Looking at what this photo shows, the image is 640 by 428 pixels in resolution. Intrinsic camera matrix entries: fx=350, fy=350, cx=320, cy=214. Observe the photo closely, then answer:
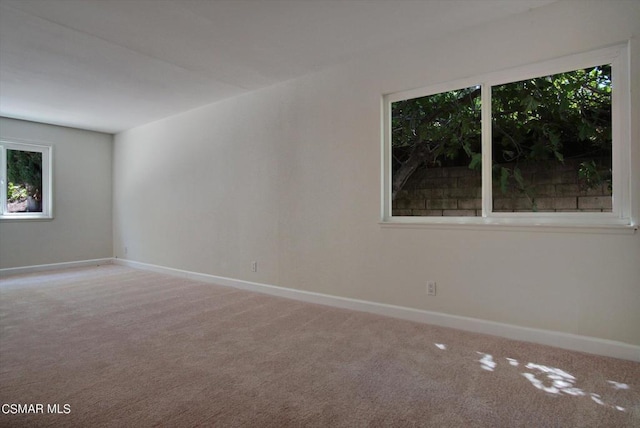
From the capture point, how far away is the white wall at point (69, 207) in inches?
212

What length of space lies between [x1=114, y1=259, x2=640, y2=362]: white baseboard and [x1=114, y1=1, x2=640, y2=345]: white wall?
0.05 metres

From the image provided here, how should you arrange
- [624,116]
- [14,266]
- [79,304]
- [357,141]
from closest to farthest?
[624,116]
[357,141]
[79,304]
[14,266]

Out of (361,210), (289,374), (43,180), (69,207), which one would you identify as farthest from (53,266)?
(289,374)

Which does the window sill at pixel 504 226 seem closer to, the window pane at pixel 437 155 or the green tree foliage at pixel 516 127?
the window pane at pixel 437 155

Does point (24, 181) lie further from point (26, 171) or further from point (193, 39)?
point (193, 39)

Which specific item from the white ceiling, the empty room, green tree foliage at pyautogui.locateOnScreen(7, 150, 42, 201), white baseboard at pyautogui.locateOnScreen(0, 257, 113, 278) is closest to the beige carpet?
the empty room

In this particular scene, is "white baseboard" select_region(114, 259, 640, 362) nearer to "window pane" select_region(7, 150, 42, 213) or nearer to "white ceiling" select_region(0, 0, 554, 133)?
"white ceiling" select_region(0, 0, 554, 133)

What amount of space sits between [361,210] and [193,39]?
2.08m

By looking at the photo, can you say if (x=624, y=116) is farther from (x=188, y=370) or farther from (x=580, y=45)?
(x=188, y=370)

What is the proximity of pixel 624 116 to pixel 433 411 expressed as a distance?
7.27 feet

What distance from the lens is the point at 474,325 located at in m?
2.76

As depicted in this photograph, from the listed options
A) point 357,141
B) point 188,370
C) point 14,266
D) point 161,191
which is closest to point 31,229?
point 14,266

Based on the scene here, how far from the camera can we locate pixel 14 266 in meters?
5.35

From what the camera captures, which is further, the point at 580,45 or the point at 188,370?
the point at 580,45
